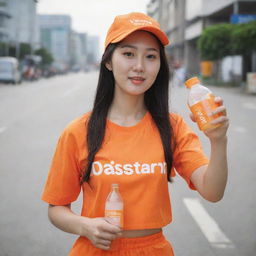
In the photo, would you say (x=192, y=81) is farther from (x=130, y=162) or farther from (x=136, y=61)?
(x=130, y=162)

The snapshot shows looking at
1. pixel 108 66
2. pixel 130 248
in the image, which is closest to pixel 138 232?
pixel 130 248

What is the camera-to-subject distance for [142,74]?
2.07 meters

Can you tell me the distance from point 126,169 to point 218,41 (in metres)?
35.4

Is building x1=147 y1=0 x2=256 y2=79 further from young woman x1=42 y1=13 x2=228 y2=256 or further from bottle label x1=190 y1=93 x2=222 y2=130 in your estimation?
bottle label x1=190 y1=93 x2=222 y2=130

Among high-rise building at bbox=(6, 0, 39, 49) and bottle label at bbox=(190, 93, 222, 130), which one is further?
high-rise building at bbox=(6, 0, 39, 49)

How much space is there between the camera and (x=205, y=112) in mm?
1841

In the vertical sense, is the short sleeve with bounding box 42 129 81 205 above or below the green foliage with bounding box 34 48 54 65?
below

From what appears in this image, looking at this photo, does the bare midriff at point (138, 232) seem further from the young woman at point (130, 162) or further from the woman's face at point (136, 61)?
the woman's face at point (136, 61)

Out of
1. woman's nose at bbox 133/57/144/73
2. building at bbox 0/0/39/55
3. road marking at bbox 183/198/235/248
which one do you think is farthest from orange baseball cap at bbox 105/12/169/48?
building at bbox 0/0/39/55

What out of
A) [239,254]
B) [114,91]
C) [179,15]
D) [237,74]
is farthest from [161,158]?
[179,15]

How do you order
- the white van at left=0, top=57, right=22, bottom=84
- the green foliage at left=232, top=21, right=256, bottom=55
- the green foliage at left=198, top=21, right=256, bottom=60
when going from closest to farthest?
1. the green foliage at left=232, top=21, right=256, bottom=55
2. the white van at left=0, top=57, right=22, bottom=84
3. the green foliage at left=198, top=21, right=256, bottom=60

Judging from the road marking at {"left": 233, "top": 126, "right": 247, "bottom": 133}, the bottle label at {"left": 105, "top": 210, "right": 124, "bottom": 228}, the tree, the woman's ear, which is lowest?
the road marking at {"left": 233, "top": 126, "right": 247, "bottom": 133}

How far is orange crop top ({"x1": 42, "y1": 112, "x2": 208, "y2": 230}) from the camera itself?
1.99 metres

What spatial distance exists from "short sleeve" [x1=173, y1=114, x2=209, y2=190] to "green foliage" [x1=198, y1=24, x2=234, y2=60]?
34.9 metres
